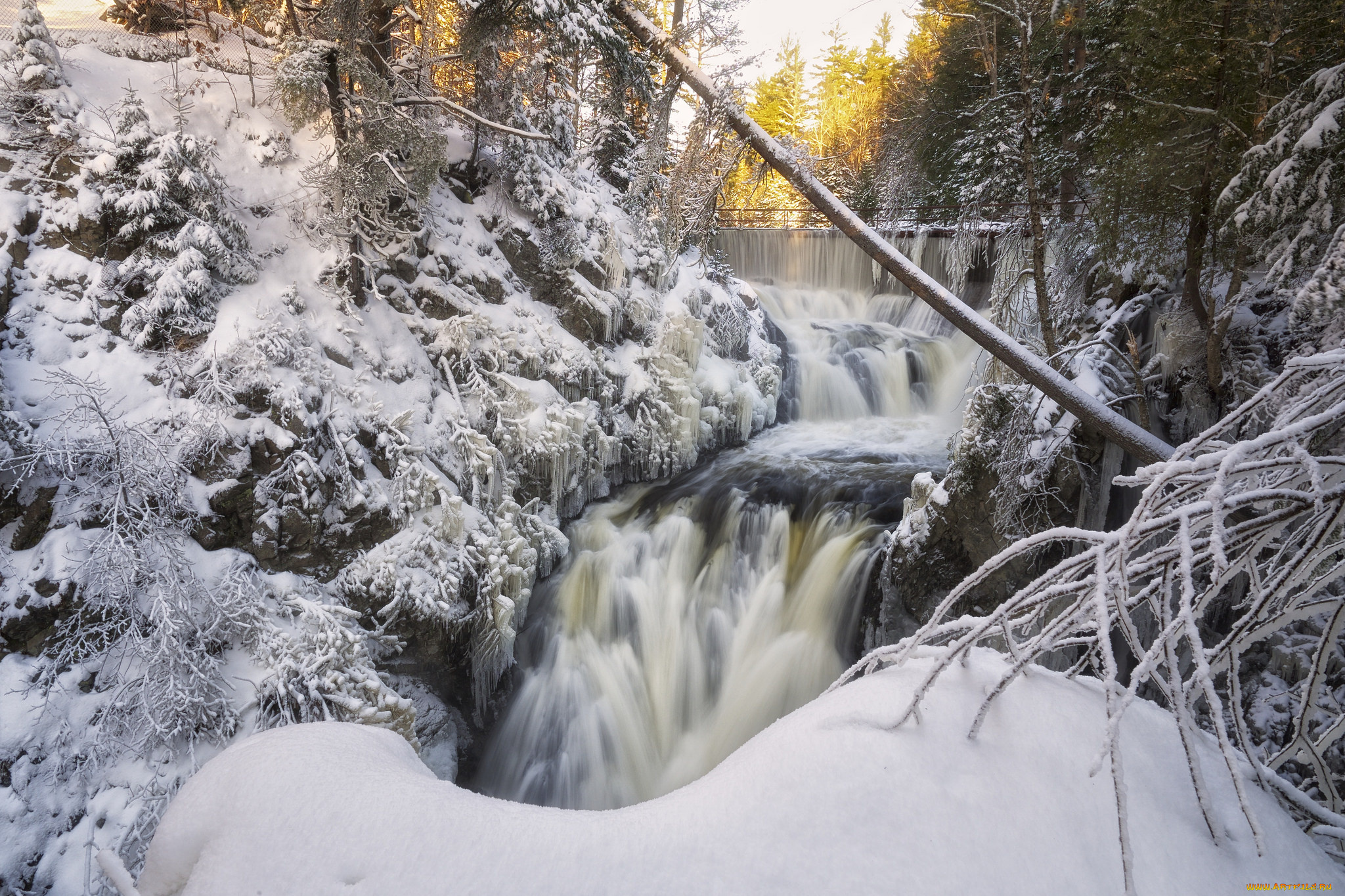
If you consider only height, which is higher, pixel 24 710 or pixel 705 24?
pixel 705 24

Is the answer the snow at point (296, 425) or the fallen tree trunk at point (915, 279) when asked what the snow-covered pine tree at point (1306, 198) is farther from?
the snow at point (296, 425)

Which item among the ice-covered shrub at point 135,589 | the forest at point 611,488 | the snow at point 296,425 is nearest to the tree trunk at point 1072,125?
the forest at point 611,488

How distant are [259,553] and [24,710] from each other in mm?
1752

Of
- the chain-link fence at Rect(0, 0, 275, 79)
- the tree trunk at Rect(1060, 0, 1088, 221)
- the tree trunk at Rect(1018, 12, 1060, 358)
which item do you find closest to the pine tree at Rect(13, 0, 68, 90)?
the chain-link fence at Rect(0, 0, 275, 79)

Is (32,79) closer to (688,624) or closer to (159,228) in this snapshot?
(159,228)

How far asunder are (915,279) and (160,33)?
11.0m

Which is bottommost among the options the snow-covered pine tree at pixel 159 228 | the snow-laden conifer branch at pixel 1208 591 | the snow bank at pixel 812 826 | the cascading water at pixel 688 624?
the cascading water at pixel 688 624

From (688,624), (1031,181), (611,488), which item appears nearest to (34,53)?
(611,488)

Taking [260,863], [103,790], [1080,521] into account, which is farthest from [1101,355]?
[103,790]

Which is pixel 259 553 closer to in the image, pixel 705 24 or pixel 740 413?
pixel 705 24

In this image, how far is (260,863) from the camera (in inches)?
40.3

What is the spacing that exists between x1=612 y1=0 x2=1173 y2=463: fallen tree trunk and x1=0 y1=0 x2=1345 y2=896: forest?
0.14 ft

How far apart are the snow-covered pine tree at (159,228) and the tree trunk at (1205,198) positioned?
27.5ft

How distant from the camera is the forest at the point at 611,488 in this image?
41.3 inches
